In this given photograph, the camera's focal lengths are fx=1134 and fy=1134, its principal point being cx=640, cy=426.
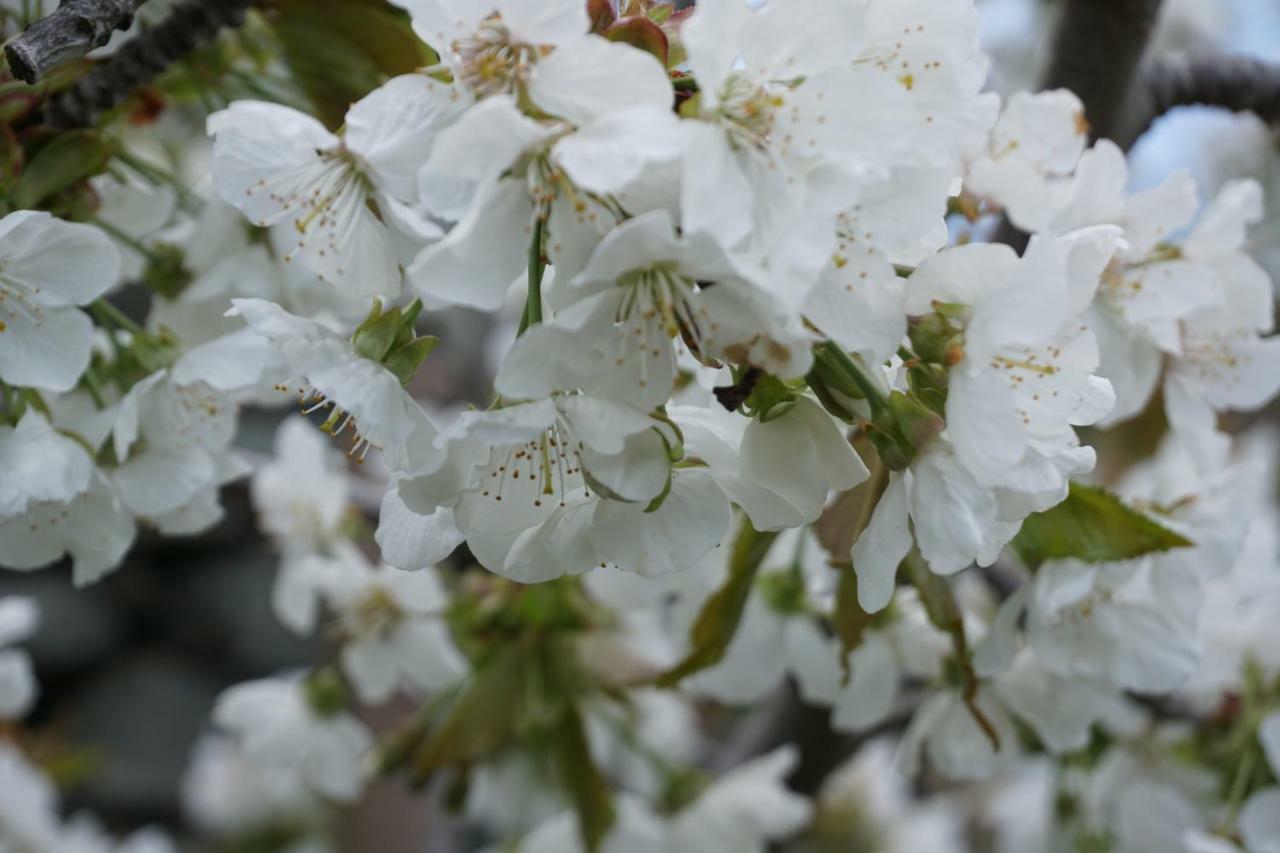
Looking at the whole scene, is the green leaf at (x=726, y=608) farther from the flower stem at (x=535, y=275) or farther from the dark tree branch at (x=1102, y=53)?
the dark tree branch at (x=1102, y=53)

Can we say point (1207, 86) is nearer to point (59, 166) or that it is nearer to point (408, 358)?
point (408, 358)

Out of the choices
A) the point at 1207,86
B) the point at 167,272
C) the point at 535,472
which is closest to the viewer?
the point at 535,472

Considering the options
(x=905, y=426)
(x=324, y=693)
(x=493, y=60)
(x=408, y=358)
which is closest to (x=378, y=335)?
(x=408, y=358)

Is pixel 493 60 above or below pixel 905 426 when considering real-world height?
above

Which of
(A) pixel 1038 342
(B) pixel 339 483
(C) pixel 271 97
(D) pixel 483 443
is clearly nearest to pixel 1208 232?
(A) pixel 1038 342

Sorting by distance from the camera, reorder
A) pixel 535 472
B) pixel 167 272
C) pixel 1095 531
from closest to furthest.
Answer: pixel 535 472 < pixel 1095 531 < pixel 167 272

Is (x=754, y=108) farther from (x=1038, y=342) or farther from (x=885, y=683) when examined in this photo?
(x=885, y=683)

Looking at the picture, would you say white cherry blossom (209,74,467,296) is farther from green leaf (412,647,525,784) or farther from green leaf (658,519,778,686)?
green leaf (412,647,525,784)

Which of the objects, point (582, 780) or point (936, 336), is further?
point (582, 780)

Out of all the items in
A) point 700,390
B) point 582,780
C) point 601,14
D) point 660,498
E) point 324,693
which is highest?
point 601,14
